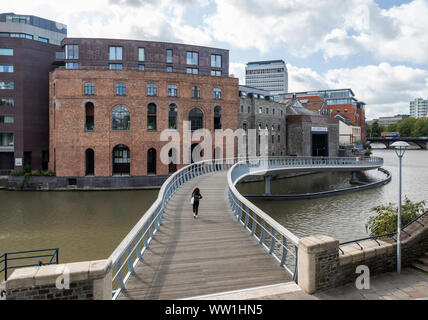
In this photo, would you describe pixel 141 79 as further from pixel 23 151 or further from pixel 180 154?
pixel 23 151

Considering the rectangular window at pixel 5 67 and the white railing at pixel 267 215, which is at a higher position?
the rectangular window at pixel 5 67

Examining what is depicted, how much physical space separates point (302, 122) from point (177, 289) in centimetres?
4658

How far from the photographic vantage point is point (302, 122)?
161ft

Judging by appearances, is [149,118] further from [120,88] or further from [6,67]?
[6,67]

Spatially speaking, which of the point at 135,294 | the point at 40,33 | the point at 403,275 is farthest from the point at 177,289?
the point at 40,33

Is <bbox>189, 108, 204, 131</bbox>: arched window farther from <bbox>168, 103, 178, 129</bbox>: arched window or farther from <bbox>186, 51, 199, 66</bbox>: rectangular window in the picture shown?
<bbox>186, 51, 199, 66</bbox>: rectangular window

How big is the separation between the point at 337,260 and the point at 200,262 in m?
3.09

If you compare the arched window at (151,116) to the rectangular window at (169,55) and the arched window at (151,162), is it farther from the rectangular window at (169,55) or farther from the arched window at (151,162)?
the rectangular window at (169,55)

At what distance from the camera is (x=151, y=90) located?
108 ft

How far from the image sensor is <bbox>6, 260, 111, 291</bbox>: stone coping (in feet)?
15.1

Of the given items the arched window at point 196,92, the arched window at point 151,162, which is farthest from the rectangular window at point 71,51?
the arched window at point 151,162

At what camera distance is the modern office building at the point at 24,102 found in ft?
116

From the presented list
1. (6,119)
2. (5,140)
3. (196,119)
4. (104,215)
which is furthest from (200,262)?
(6,119)
